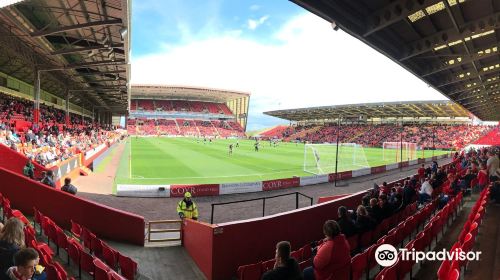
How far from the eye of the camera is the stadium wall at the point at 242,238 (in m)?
6.99

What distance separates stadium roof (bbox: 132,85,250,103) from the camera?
95.1 m

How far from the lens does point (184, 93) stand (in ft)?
336

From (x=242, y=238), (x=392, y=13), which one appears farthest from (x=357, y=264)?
(x=392, y=13)

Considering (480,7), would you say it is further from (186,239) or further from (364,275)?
(186,239)

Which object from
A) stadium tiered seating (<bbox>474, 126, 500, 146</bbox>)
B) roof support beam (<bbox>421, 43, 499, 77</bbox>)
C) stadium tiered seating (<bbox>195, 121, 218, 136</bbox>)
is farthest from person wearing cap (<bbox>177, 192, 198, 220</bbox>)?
stadium tiered seating (<bbox>195, 121, 218, 136</bbox>)

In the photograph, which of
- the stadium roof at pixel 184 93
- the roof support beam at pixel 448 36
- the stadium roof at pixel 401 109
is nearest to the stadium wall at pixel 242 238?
the roof support beam at pixel 448 36

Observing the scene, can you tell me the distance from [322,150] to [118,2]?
32.7m

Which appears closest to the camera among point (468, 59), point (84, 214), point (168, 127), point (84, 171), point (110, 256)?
point (110, 256)

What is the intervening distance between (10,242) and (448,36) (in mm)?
12390

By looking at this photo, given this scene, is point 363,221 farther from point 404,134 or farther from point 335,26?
point 404,134

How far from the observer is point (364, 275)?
620 centimetres

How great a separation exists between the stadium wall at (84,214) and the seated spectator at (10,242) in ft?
17.1

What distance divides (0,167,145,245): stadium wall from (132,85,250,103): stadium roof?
282ft

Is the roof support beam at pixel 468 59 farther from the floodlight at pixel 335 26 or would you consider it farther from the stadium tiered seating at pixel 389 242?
the floodlight at pixel 335 26
